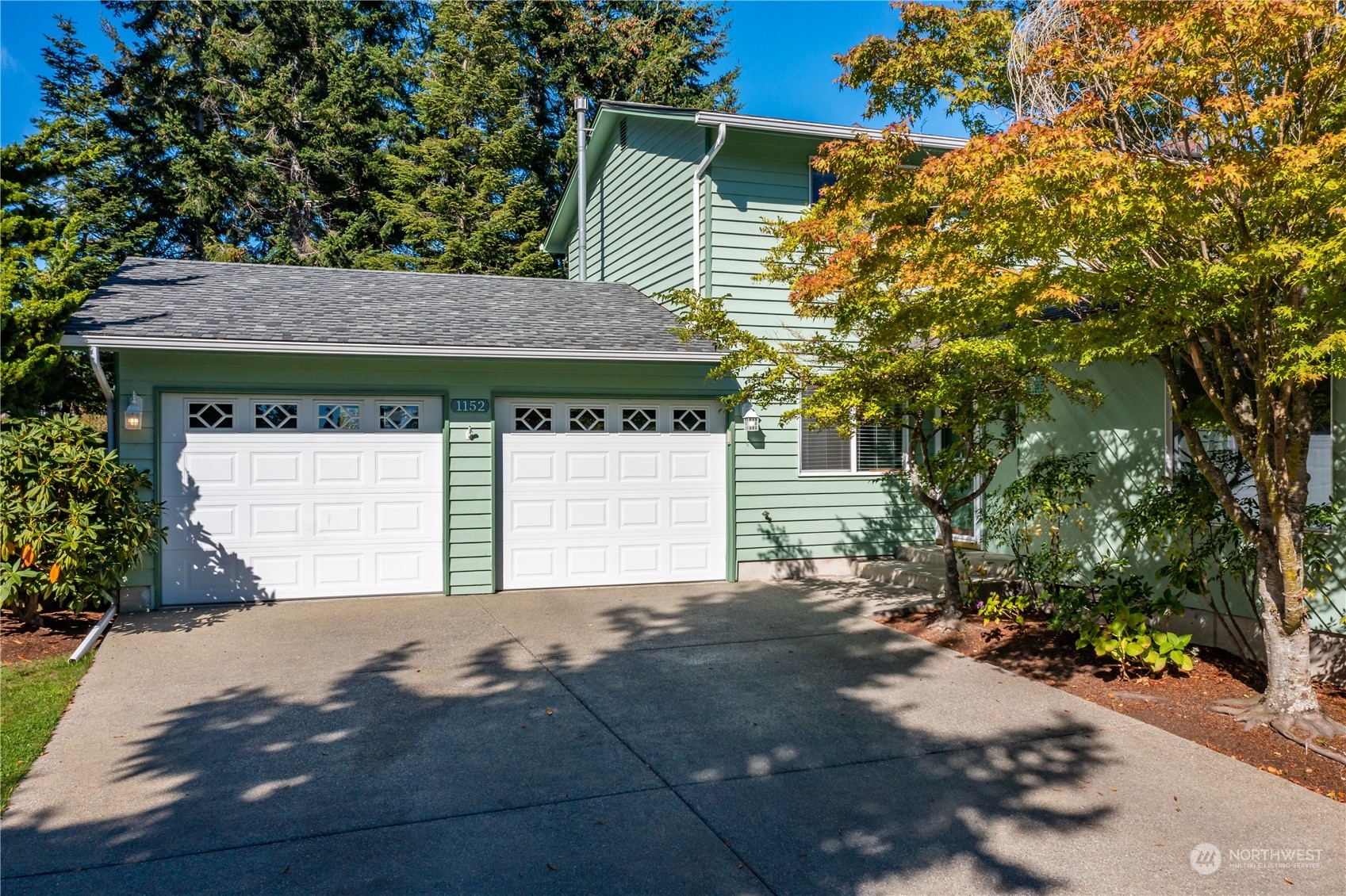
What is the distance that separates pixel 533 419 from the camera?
889 centimetres

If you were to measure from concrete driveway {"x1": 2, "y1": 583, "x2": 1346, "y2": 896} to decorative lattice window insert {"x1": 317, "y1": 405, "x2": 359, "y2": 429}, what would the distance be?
8.30ft

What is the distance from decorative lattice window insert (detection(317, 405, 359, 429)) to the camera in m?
8.23

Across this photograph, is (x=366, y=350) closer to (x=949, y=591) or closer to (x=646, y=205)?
(x=646, y=205)

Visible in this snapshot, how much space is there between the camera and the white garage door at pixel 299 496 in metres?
7.84

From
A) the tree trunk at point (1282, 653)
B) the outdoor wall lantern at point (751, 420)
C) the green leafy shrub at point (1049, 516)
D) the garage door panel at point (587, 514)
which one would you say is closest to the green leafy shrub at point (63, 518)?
the garage door panel at point (587, 514)

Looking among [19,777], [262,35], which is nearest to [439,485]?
[19,777]

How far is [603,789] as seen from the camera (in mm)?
3867

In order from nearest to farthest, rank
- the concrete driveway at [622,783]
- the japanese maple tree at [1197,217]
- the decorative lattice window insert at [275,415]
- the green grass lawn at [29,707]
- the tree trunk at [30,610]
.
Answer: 1. the concrete driveway at [622,783]
2. the japanese maple tree at [1197,217]
3. the green grass lawn at [29,707]
4. the tree trunk at [30,610]
5. the decorative lattice window insert at [275,415]

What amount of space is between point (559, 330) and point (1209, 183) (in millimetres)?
6398

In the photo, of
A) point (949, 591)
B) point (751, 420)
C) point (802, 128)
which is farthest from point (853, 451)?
point (802, 128)

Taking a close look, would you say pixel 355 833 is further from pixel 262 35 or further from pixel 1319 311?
pixel 262 35

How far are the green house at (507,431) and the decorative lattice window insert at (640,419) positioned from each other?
27 mm

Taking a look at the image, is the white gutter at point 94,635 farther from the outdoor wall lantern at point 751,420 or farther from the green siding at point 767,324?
the outdoor wall lantern at point 751,420

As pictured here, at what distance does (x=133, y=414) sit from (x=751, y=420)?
601 cm
